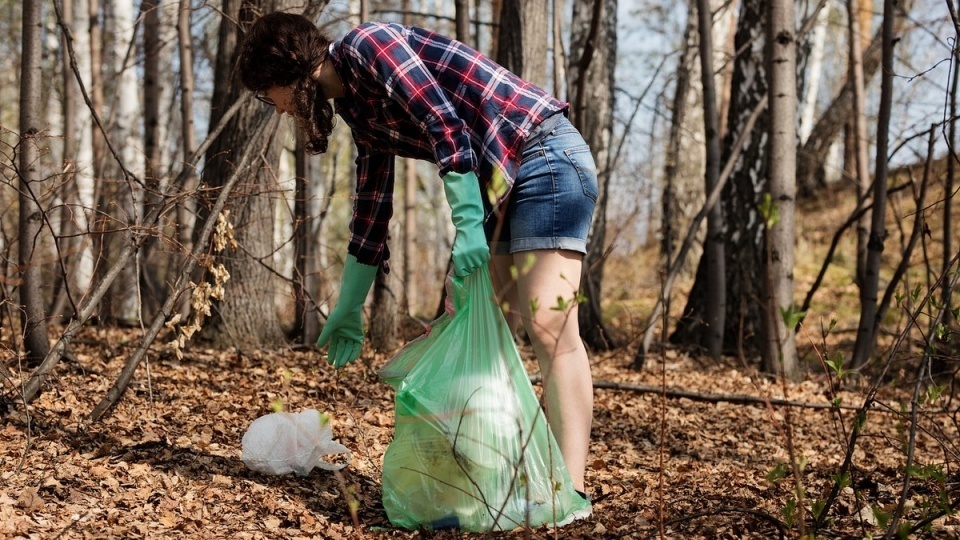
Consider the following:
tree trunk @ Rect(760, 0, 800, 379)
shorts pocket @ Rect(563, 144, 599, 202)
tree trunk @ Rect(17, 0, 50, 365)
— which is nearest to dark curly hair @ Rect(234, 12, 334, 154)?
shorts pocket @ Rect(563, 144, 599, 202)

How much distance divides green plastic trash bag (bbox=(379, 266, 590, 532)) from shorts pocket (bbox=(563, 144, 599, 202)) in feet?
1.21

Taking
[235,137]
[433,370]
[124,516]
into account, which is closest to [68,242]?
[235,137]

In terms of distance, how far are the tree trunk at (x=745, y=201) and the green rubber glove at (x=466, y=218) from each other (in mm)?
4018

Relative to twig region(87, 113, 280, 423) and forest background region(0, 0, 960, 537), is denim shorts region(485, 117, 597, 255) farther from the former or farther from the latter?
twig region(87, 113, 280, 423)

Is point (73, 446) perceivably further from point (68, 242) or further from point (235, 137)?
point (68, 242)

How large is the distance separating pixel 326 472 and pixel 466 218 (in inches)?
49.1

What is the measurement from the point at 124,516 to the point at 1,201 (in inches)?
106

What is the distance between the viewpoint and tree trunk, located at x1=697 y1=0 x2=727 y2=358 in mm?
5141

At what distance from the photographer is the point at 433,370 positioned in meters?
2.47

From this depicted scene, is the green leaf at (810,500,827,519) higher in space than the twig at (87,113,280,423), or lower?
lower

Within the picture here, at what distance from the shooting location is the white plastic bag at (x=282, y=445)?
284 centimetres

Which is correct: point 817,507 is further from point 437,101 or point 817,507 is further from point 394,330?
point 394,330

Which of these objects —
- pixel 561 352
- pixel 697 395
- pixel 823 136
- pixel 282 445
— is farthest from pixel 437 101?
pixel 823 136

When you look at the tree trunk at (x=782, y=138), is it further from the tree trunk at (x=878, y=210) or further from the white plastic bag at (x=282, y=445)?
the white plastic bag at (x=282, y=445)
